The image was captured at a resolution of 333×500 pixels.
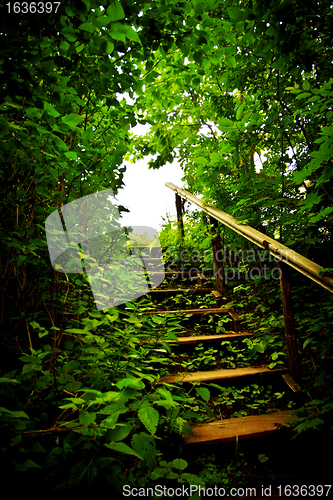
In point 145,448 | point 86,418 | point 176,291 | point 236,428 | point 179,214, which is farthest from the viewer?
point 179,214

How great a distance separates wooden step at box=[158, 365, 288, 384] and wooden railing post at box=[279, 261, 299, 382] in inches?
2.9

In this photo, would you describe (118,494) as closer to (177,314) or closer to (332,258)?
(177,314)

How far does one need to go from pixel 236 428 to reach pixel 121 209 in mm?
1572

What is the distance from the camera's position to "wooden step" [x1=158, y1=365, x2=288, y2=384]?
1.68 metres

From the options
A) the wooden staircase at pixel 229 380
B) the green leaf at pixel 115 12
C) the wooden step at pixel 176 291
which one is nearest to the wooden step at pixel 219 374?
the wooden staircase at pixel 229 380

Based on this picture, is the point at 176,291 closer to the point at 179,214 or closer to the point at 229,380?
the point at 229,380

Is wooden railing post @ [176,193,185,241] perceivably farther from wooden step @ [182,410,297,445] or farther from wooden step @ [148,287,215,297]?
wooden step @ [182,410,297,445]

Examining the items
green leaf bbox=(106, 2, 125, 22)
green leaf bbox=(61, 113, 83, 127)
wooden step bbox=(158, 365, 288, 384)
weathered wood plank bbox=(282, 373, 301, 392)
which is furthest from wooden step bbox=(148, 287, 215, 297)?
green leaf bbox=(106, 2, 125, 22)

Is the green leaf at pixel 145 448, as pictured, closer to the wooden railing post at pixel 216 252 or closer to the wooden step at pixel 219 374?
the wooden step at pixel 219 374

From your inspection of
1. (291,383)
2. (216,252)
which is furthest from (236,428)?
(216,252)

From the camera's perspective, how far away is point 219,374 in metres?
1.76

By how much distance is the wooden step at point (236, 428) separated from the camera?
1.30 m

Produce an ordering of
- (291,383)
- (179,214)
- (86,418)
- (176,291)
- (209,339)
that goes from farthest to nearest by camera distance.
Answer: (179,214)
(176,291)
(209,339)
(291,383)
(86,418)

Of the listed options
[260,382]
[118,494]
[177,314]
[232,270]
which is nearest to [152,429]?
[118,494]
